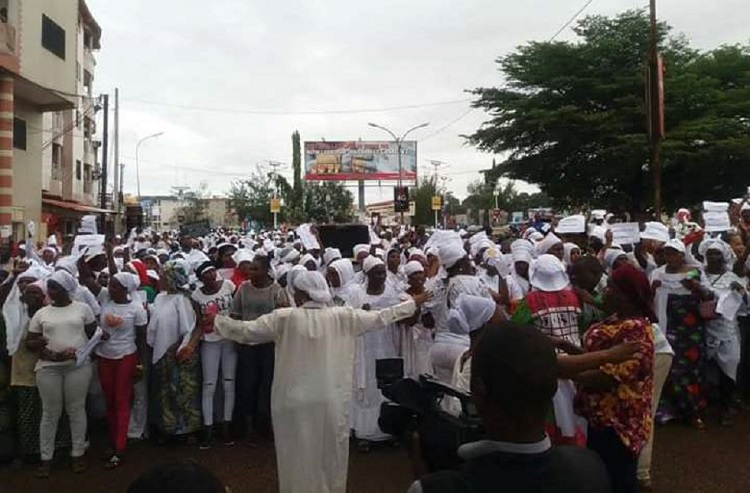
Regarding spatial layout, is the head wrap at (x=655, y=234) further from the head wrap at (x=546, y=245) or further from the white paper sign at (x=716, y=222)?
the head wrap at (x=546, y=245)

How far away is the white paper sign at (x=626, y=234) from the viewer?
909cm

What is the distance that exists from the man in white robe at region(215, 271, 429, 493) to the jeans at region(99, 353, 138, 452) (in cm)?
213

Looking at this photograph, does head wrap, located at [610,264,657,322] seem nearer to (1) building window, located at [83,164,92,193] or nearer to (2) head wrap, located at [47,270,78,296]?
(2) head wrap, located at [47,270,78,296]

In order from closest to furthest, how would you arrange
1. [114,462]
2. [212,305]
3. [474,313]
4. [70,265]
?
1. [474,313]
2. [114,462]
3. [212,305]
4. [70,265]

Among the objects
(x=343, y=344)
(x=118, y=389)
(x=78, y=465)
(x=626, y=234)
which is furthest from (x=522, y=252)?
(x=78, y=465)

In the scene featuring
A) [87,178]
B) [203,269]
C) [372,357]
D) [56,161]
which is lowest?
[372,357]

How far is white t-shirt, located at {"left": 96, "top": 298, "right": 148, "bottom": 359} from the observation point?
614cm

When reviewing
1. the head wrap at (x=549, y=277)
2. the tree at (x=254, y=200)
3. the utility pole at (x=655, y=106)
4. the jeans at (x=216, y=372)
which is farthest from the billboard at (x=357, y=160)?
the head wrap at (x=549, y=277)

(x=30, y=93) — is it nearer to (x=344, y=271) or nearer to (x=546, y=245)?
(x=344, y=271)

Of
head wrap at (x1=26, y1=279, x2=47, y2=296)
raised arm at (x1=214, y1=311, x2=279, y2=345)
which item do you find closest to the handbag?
raised arm at (x1=214, y1=311, x2=279, y2=345)

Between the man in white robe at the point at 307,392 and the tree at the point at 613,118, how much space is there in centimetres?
2232

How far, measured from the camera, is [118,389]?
20.3 feet

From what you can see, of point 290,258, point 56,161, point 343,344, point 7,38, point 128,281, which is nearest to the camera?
point 343,344

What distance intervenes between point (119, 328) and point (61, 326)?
500 mm
